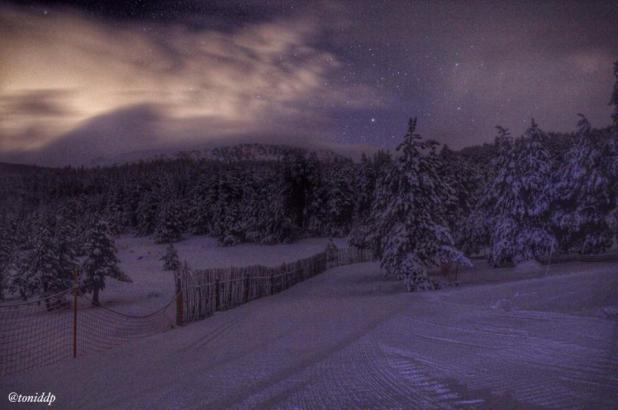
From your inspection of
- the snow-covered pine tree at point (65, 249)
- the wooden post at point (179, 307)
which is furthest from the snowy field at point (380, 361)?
the snow-covered pine tree at point (65, 249)

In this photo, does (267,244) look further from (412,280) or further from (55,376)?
(55,376)

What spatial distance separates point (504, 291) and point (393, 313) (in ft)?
13.5

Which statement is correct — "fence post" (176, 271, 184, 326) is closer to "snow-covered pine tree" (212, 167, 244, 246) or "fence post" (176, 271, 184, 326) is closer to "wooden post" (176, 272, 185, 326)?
"wooden post" (176, 272, 185, 326)

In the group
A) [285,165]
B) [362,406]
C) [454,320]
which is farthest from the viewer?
[285,165]


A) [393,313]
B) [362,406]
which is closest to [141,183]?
[393,313]

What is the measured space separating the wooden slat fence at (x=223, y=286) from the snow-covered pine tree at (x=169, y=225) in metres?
47.0

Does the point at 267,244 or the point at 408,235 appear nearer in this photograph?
the point at 408,235

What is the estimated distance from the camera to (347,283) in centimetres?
2661

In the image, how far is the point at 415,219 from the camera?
1970 centimetres

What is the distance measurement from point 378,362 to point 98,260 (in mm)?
26581

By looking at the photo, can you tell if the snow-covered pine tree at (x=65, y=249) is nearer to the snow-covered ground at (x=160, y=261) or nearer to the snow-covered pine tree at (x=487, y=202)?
the snow-covered ground at (x=160, y=261)

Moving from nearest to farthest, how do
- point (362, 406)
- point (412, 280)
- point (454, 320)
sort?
1. point (362, 406)
2. point (454, 320)
3. point (412, 280)

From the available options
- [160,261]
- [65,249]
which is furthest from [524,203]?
[160,261]

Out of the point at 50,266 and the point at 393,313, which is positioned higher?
the point at 393,313
